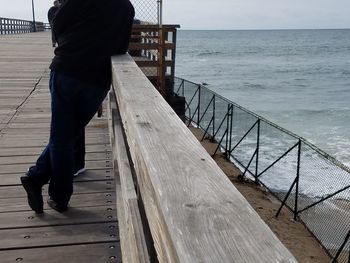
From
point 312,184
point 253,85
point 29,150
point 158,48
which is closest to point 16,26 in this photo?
point 253,85

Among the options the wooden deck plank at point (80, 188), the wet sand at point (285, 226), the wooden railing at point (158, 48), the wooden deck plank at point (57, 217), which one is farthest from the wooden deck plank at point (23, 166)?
the wooden railing at point (158, 48)

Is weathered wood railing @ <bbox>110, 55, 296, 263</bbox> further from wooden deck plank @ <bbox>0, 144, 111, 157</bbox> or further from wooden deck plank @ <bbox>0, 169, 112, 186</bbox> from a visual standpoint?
wooden deck plank @ <bbox>0, 144, 111, 157</bbox>

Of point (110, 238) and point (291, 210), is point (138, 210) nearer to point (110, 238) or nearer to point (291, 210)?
point (110, 238)

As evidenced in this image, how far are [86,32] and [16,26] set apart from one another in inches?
1633

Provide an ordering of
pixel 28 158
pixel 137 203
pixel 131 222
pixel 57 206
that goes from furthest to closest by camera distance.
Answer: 1. pixel 28 158
2. pixel 57 206
3. pixel 137 203
4. pixel 131 222

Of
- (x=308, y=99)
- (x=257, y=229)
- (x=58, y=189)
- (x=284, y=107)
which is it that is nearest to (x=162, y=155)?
(x=257, y=229)

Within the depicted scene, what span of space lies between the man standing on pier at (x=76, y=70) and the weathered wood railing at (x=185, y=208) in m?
1.23

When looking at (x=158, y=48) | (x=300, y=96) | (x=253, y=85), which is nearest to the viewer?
(x=158, y=48)

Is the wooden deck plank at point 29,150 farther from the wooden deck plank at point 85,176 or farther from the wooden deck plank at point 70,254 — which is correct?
the wooden deck plank at point 70,254

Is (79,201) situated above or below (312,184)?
above

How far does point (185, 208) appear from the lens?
112cm

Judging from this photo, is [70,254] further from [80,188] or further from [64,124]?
[80,188]

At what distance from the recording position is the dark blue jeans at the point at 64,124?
313cm

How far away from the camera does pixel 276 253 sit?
3.09 ft
